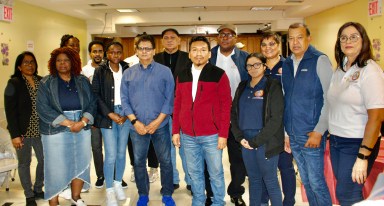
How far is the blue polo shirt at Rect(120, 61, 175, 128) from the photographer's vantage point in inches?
111

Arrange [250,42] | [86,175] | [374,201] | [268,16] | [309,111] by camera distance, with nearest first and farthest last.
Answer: [374,201], [309,111], [86,175], [268,16], [250,42]

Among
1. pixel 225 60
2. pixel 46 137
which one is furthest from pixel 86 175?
pixel 225 60

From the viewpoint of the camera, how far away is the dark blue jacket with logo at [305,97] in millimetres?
2256

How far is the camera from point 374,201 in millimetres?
1366

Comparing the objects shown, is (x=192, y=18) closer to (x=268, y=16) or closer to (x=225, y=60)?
(x=268, y=16)


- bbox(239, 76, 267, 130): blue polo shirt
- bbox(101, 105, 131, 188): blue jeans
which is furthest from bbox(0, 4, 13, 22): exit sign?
bbox(239, 76, 267, 130): blue polo shirt

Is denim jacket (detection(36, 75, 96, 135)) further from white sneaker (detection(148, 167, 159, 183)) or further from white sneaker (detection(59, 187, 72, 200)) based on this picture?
white sneaker (detection(148, 167, 159, 183))

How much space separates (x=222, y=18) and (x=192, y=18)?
0.78m

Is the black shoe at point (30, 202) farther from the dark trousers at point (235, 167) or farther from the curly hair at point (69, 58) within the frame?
the dark trousers at point (235, 167)

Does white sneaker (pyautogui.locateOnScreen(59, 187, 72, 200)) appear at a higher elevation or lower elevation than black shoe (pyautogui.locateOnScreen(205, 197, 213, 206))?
higher

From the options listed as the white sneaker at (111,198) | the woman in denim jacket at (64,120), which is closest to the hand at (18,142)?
the woman in denim jacket at (64,120)

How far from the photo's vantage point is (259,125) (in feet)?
7.93

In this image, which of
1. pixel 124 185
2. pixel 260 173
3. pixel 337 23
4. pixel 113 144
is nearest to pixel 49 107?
A: pixel 113 144

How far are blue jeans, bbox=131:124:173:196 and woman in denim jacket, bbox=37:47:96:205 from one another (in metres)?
0.43
